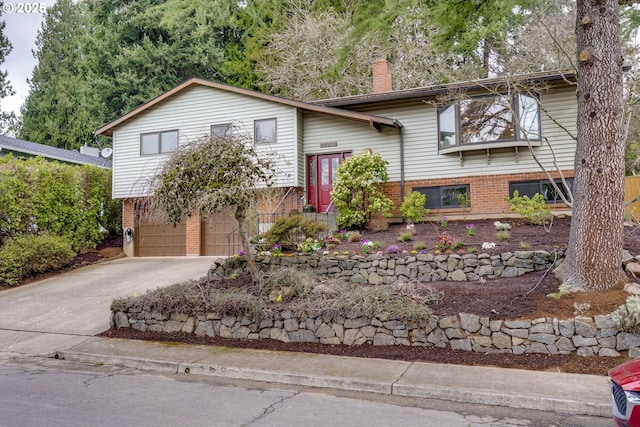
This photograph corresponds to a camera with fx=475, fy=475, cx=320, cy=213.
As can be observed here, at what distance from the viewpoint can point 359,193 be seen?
46.1 feet

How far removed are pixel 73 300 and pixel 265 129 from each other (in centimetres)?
851

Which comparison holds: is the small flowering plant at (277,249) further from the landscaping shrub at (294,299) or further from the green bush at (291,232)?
the landscaping shrub at (294,299)

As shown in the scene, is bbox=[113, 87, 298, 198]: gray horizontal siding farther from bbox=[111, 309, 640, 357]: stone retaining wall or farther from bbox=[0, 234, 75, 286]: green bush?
bbox=[111, 309, 640, 357]: stone retaining wall

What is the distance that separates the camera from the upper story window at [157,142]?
59.6 ft

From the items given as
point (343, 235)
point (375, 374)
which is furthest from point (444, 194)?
point (375, 374)

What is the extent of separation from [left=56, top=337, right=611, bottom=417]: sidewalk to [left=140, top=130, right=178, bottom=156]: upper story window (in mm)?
11306

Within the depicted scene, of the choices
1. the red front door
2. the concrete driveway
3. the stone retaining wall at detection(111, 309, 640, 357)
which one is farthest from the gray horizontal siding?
the stone retaining wall at detection(111, 309, 640, 357)

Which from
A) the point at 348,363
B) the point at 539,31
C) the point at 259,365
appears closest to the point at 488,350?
the point at 348,363

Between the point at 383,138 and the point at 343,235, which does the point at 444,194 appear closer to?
the point at 383,138

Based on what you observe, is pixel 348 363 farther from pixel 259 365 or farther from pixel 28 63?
pixel 28 63

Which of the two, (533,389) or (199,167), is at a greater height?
(199,167)

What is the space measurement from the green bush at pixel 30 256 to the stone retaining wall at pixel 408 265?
263 inches

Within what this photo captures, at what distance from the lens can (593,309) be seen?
6.86m

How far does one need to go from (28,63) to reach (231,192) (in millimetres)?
37712
